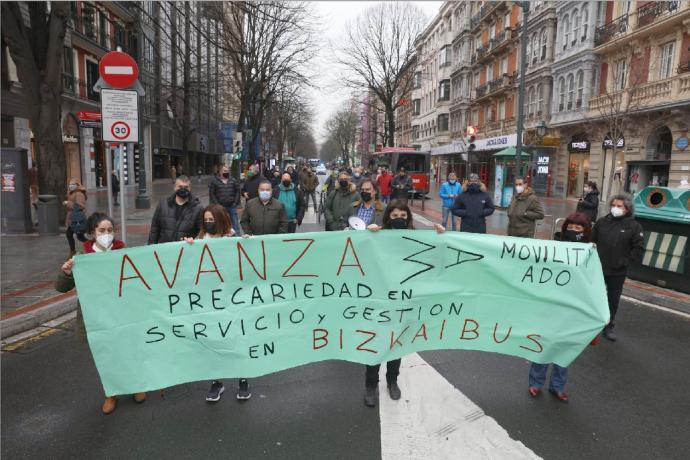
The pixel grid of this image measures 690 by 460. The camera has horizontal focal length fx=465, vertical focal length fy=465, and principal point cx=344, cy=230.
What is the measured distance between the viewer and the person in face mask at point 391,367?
384 centimetres

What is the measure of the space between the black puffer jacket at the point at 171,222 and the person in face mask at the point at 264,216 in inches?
26.9

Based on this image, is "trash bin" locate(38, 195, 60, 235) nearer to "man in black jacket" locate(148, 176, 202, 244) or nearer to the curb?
the curb

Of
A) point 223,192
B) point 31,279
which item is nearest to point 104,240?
point 31,279

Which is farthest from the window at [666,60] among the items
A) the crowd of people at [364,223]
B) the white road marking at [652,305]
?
the white road marking at [652,305]

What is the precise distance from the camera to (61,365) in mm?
4547

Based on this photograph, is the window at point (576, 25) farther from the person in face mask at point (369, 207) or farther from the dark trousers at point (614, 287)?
the person in face mask at point (369, 207)

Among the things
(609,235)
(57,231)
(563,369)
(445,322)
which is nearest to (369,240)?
(445,322)

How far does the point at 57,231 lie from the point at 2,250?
220 centimetres

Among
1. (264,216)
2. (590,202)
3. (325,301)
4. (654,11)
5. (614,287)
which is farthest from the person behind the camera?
(654,11)

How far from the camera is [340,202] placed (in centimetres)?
717

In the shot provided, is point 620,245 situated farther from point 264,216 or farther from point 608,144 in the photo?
point 608,144

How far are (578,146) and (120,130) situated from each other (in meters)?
27.0

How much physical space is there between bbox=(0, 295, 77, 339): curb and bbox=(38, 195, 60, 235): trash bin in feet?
20.5

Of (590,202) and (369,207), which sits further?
(590,202)
